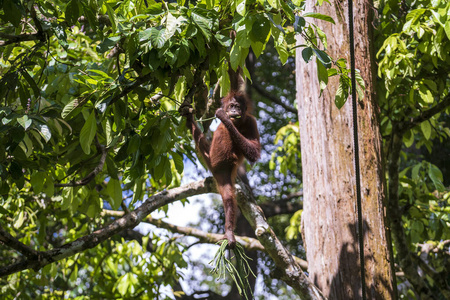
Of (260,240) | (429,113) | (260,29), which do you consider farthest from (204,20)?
(429,113)

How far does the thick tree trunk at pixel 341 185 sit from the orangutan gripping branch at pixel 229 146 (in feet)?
1.84

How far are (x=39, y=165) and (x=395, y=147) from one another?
9.49 ft

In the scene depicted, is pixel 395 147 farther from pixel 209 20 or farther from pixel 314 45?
pixel 209 20

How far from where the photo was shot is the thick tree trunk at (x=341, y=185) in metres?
3.08

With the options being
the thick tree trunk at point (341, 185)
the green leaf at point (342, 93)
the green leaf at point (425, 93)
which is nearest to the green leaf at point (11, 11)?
the green leaf at point (342, 93)

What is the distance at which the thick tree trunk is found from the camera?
3081 millimetres

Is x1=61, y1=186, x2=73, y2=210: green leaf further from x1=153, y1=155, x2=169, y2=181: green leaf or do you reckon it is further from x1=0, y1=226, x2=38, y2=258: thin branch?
x1=153, y1=155, x2=169, y2=181: green leaf

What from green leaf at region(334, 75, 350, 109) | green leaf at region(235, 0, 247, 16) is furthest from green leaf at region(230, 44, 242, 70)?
green leaf at region(334, 75, 350, 109)

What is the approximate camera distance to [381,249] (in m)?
3.11

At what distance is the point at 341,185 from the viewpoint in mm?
3197

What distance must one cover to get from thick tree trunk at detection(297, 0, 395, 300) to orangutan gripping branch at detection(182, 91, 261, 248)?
0.56 meters

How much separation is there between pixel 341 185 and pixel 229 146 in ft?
3.82

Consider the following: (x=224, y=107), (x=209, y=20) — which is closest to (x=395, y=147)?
(x=224, y=107)

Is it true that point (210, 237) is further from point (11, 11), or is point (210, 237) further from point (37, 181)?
point (11, 11)
